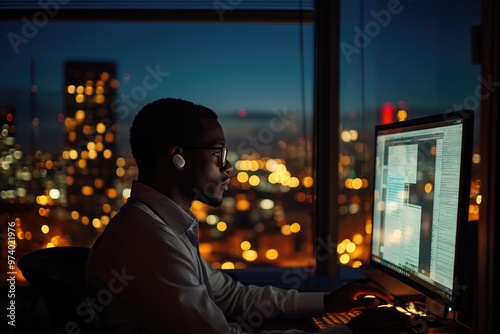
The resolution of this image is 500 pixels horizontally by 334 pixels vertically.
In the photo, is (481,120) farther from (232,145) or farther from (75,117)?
(75,117)

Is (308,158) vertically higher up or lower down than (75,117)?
lower down

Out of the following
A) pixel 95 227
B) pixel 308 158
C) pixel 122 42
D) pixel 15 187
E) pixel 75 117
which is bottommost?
pixel 95 227

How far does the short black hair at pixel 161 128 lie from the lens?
1607mm

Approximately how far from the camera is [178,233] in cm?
158

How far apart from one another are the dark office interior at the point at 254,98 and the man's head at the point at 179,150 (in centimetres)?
110

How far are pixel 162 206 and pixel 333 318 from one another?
0.61 metres

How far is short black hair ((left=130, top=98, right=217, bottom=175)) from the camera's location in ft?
5.27

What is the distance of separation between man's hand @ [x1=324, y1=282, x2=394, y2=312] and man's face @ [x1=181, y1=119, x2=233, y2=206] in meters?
0.49

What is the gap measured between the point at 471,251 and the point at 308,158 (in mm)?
1323

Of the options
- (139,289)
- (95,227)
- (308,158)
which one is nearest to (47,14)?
(95,227)

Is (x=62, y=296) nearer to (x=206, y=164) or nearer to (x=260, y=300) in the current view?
(x=206, y=164)

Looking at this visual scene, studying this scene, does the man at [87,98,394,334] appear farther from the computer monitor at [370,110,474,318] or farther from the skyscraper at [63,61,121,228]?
the skyscraper at [63,61,121,228]

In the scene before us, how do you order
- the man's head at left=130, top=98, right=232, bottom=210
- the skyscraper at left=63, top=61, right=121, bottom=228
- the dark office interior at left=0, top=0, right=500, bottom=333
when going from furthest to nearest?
the skyscraper at left=63, top=61, right=121, bottom=228, the dark office interior at left=0, top=0, right=500, bottom=333, the man's head at left=130, top=98, right=232, bottom=210

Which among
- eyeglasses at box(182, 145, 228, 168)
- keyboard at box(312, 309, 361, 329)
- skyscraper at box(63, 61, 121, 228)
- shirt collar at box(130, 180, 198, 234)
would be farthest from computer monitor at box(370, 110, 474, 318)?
skyscraper at box(63, 61, 121, 228)
